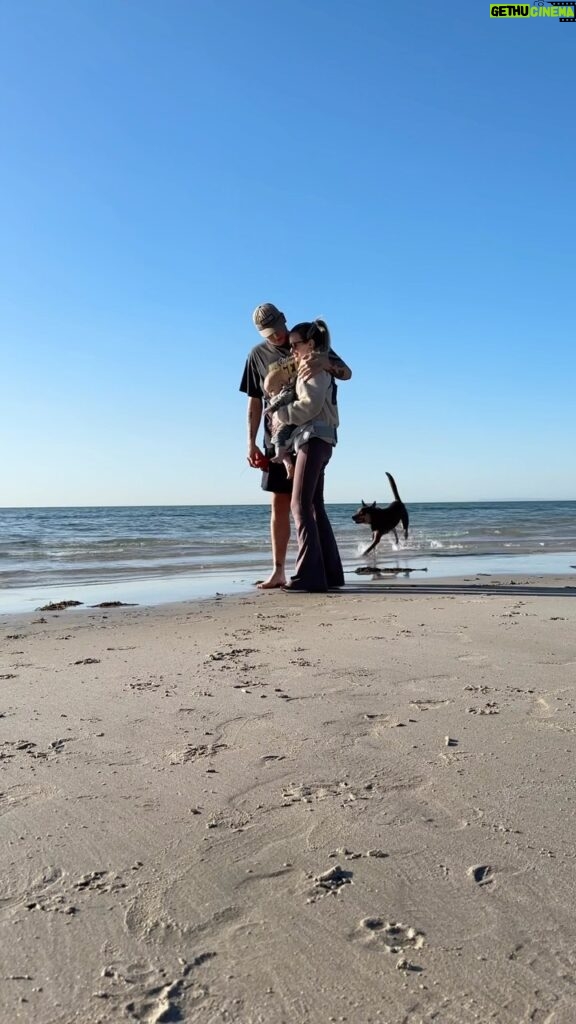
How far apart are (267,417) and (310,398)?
24.3 inches

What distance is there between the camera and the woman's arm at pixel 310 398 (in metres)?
5.71

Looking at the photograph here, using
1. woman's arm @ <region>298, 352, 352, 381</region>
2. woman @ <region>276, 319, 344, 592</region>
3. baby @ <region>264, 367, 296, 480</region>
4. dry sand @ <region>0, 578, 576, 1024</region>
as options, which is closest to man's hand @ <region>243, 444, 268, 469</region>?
baby @ <region>264, 367, 296, 480</region>

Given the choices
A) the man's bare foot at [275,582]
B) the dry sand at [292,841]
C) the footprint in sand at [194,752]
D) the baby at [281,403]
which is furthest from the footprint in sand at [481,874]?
the man's bare foot at [275,582]

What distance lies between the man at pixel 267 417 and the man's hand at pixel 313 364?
23cm

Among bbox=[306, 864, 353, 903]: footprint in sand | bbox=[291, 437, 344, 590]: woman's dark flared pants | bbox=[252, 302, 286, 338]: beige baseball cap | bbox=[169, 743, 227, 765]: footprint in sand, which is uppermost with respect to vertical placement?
bbox=[252, 302, 286, 338]: beige baseball cap

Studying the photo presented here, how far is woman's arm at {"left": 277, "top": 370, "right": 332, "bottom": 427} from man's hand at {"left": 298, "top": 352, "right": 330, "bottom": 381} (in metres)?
0.03

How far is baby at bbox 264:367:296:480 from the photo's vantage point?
19.5 ft

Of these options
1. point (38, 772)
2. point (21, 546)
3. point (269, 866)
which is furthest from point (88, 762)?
point (21, 546)

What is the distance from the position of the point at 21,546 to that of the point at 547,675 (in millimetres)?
15833

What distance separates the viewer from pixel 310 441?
18.9 feet

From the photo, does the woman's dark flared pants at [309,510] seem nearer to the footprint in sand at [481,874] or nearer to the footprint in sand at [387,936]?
the footprint in sand at [481,874]

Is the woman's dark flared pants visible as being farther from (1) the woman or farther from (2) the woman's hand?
(2) the woman's hand

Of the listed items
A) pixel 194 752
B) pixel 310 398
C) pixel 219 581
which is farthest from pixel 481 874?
pixel 219 581

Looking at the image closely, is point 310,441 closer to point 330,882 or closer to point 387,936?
point 330,882
